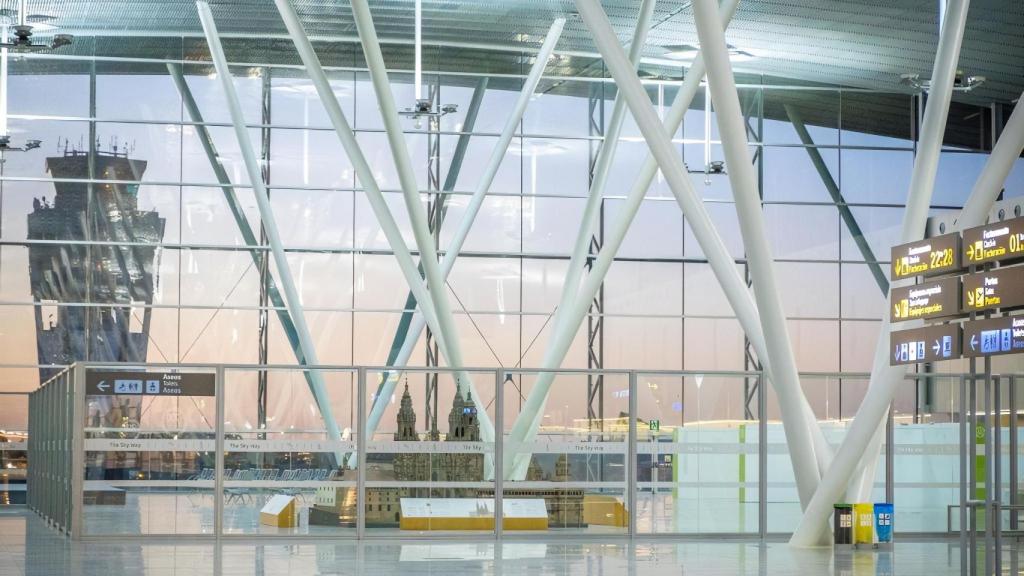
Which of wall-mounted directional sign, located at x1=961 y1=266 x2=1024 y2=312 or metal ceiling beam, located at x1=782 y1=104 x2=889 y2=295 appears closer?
wall-mounted directional sign, located at x1=961 y1=266 x2=1024 y2=312

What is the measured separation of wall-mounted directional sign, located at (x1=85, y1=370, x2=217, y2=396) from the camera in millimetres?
22219

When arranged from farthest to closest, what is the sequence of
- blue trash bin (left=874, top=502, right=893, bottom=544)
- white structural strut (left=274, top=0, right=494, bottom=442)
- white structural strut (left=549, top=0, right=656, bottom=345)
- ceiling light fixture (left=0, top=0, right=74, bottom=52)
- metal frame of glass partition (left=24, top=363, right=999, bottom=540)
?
1. ceiling light fixture (left=0, top=0, right=74, bottom=52)
2. white structural strut (left=549, top=0, right=656, bottom=345)
3. white structural strut (left=274, top=0, right=494, bottom=442)
4. blue trash bin (left=874, top=502, right=893, bottom=544)
5. metal frame of glass partition (left=24, top=363, right=999, bottom=540)

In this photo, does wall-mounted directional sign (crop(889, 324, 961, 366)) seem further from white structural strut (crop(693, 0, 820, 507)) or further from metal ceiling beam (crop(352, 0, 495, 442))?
metal ceiling beam (crop(352, 0, 495, 442))

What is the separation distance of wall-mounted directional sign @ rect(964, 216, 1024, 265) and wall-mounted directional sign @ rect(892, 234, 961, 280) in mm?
262

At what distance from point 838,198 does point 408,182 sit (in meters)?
Result: 18.8

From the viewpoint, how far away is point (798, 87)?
4294 cm

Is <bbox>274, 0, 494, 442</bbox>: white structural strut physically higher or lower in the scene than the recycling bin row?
higher

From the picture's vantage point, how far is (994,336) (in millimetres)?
15797

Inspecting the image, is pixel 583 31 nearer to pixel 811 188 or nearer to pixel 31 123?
pixel 811 188

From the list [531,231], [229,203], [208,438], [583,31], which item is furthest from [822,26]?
[208,438]

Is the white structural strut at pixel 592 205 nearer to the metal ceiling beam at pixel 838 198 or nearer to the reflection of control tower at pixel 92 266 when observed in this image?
the metal ceiling beam at pixel 838 198

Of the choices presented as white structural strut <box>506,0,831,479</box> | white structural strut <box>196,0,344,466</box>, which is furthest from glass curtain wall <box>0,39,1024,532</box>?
white structural strut <box>506,0,831,479</box>

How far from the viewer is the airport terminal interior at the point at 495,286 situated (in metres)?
22.0

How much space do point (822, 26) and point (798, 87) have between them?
728 cm
